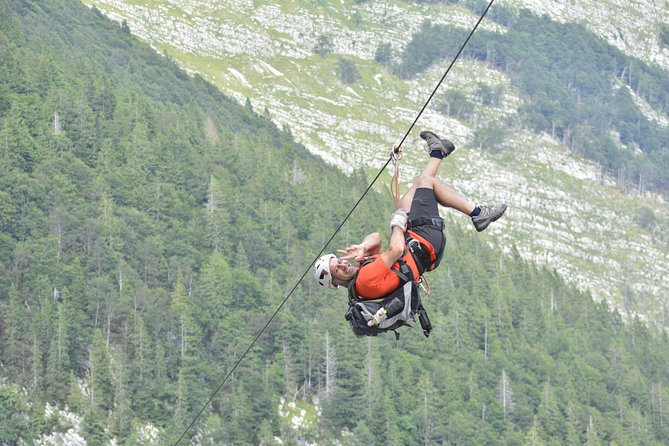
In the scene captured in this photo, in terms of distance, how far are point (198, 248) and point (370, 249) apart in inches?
4162

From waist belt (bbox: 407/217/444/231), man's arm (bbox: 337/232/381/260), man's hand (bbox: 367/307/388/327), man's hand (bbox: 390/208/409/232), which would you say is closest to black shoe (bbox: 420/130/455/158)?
waist belt (bbox: 407/217/444/231)

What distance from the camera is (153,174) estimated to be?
430ft

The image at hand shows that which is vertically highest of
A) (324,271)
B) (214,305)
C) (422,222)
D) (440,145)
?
(440,145)

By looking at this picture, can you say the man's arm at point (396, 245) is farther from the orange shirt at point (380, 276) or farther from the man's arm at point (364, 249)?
the man's arm at point (364, 249)

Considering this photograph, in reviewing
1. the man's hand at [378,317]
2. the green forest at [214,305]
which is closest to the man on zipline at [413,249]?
the man's hand at [378,317]

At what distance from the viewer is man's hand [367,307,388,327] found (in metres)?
17.7

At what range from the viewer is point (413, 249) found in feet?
58.3

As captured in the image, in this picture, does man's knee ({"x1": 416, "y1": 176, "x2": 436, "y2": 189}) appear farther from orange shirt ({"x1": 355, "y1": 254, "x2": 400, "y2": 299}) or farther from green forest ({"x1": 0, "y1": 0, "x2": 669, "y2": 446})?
green forest ({"x1": 0, "y1": 0, "x2": 669, "y2": 446})

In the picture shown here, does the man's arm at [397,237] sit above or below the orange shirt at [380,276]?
above

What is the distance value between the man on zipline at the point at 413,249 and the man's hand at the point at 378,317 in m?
0.36

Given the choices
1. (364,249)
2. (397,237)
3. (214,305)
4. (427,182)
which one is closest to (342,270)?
(364,249)

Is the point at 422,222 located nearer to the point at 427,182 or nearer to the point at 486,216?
the point at 427,182

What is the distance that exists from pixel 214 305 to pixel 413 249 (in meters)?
96.1

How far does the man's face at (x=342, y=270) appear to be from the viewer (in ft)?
59.1
